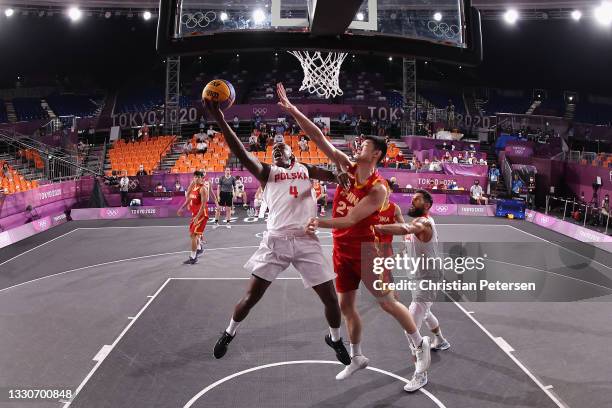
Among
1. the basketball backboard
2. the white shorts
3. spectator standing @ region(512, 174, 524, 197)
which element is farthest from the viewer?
spectator standing @ region(512, 174, 524, 197)

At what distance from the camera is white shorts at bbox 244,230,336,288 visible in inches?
195

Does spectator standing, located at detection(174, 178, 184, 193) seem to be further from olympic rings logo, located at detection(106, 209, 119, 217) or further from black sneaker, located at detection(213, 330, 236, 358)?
black sneaker, located at detection(213, 330, 236, 358)

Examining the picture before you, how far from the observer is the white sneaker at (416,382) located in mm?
5008

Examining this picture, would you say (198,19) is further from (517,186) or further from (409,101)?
(409,101)

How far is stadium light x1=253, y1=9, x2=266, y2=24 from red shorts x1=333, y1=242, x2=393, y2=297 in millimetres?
4735

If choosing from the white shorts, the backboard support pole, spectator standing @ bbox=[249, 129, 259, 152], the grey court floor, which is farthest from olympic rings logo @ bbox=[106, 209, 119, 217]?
the backboard support pole

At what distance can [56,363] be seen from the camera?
18.7ft

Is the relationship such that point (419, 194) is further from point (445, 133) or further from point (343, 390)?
point (445, 133)

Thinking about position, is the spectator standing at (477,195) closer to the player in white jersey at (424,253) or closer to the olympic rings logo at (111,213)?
the olympic rings logo at (111,213)

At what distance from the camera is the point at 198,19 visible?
302 inches

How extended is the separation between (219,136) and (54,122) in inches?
412

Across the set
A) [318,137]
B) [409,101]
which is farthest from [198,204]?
[409,101]

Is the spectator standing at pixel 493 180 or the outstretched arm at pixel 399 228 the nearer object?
the outstretched arm at pixel 399 228

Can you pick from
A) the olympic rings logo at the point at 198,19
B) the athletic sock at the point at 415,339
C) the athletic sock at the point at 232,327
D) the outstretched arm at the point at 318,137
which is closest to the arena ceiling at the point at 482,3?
the olympic rings logo at the point at 198,19
